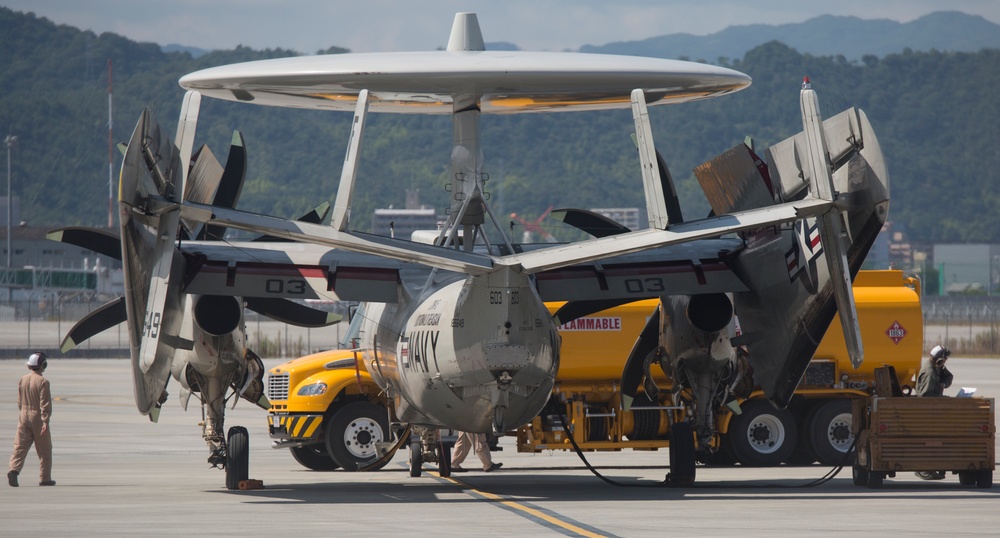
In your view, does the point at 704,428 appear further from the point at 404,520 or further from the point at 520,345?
the point at 404,520

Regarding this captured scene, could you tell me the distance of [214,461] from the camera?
18.3 m

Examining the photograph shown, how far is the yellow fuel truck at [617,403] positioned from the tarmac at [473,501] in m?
0.51

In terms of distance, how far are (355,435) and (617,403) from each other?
405 cm

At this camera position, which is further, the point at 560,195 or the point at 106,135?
the point at 560,195

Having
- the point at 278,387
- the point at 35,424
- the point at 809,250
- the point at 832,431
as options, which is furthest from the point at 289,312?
the point at 832,431

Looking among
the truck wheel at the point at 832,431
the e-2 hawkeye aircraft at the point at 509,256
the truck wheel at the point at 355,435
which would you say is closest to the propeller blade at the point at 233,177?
the e-2 hawkeye aircraft at the point at 509,256

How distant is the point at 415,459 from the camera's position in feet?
65.1

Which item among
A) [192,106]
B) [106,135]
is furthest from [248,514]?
[106,135]

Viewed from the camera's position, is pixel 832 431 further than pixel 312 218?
Yes

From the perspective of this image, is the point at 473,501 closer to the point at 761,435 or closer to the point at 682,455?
the point at 682,455

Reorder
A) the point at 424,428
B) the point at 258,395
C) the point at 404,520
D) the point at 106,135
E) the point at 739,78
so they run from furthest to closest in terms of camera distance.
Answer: the point at 106,135
the point at 258,395
the point at 424,428
the point at 739,78
the point at 404,520

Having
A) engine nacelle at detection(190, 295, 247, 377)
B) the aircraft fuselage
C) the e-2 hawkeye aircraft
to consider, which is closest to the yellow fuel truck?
the e-2 hawkeye aircraft

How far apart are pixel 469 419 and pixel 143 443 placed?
42.7ft

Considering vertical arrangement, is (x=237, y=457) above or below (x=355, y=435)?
below
